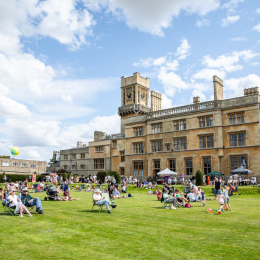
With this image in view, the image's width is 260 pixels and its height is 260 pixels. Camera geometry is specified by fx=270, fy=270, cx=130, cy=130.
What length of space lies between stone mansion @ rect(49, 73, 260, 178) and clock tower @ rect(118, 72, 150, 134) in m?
5.68

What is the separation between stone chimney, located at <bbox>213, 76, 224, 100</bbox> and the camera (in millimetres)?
39719

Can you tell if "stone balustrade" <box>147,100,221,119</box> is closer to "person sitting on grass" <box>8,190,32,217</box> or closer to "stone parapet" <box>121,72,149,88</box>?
"stone parapet" <box>121,72,149,88</box>

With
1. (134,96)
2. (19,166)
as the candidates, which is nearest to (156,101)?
(134,96)

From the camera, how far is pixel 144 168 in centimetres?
4641

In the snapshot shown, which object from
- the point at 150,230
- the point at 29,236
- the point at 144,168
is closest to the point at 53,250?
the point at 29,236

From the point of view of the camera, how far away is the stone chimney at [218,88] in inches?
1564

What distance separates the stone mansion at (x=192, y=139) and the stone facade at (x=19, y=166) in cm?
2884

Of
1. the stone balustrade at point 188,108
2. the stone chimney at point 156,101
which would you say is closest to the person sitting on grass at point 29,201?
the stone balustrade at point 188,108

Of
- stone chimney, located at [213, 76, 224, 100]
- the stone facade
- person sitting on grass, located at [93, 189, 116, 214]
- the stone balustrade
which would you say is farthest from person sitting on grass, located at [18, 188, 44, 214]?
the stone facade

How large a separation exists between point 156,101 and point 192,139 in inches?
670

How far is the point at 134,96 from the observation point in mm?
62406

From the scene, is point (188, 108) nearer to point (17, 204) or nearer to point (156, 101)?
point (156, 101)

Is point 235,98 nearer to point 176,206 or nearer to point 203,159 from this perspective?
point 203,159

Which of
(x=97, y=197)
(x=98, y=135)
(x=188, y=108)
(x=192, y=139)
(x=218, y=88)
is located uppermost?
(x=218, y=88)
